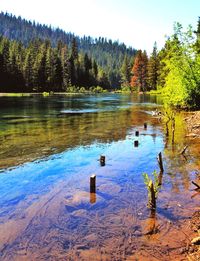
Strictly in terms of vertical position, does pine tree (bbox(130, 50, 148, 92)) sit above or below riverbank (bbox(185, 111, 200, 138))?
above

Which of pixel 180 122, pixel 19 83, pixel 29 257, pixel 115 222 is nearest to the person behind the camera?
pixel 29 257

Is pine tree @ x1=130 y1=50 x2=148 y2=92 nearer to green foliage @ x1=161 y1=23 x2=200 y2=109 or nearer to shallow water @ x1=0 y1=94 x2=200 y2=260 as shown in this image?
green foliage @ x1=161 y1=23 x2=200 y2=109

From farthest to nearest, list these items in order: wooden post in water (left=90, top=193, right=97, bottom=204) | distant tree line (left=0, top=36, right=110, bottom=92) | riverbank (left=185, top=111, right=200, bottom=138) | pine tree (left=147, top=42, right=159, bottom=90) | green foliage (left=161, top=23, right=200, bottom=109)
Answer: pine tree (left=147, top=42, right=159, bottom=90), distant tree line (left=0, top=36, right=110, bottom=92), green foliage (left=161, top=23, right=200, bottom=109), riverbank (left=185, top=111, right=200, bottom=138), wooden post in water (left=90, top=193, right=97, bottom=204)

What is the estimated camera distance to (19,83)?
4638 inches

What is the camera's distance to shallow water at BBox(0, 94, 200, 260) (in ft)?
33.1

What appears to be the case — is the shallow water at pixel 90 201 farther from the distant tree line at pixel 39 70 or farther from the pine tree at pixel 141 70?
the pine tree at pixel 141 70

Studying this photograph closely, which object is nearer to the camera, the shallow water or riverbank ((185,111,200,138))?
the shallow water

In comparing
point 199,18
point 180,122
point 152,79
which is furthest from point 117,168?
point 152,79

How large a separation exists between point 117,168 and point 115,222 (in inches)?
282

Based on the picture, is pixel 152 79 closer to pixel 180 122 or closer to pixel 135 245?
pixel 180 122

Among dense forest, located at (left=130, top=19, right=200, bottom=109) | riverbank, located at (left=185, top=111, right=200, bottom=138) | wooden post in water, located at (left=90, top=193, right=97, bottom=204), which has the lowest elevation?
wooden post in water, located at (left=90, top=193, right=97, bottom=204)

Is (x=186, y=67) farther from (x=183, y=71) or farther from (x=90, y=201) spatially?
(x=90, y=201)

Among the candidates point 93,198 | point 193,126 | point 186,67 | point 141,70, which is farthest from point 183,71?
point 141,70

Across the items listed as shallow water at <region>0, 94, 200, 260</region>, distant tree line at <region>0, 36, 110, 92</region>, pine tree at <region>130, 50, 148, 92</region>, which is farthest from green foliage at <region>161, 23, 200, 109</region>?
pine tree at <region>130, 50, 148, 92</region>
